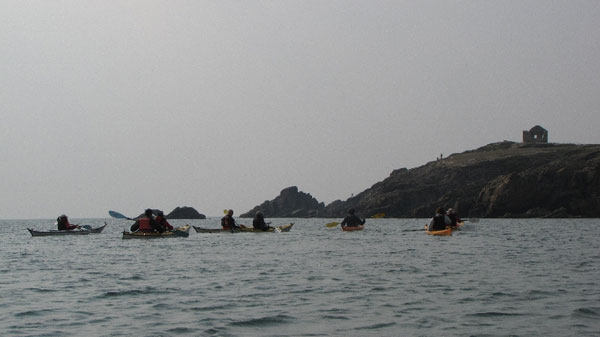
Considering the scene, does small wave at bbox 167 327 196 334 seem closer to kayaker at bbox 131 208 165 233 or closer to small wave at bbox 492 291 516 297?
Result: small wave at bbox 492 291 516 297

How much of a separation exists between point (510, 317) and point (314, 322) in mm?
4169

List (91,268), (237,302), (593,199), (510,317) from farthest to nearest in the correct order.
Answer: (593,199), (91,268), (237,302), (510,317)

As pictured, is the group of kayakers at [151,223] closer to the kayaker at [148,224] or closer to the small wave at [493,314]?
the kayaker at [148,224]

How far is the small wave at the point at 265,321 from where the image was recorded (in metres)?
13.8

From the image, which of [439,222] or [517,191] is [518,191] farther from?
[439,222]

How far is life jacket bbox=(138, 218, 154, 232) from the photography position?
47.5m

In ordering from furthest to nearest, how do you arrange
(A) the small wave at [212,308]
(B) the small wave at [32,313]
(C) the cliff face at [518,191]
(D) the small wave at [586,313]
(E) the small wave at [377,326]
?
(C) the cliff face at [518,191]
(A) the small wave at [212,308]
(B) the small wave at [32,313]
(D) the small wave at [586,313]
(E) the small wave at [377,326]

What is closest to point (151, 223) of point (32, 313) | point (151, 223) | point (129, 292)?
point (151, 223)

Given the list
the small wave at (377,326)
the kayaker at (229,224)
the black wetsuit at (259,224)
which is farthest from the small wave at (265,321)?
the black wetsuit at (259,224)

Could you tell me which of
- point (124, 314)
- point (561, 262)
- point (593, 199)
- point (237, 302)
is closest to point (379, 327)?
point (237, 302)

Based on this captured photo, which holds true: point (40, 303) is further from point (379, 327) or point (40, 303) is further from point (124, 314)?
point (379, 327)

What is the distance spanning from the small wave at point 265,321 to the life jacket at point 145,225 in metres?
34.5

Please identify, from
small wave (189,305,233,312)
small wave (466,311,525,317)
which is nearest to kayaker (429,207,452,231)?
small wave (466,311,525,317)

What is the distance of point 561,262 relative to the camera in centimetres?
2703
